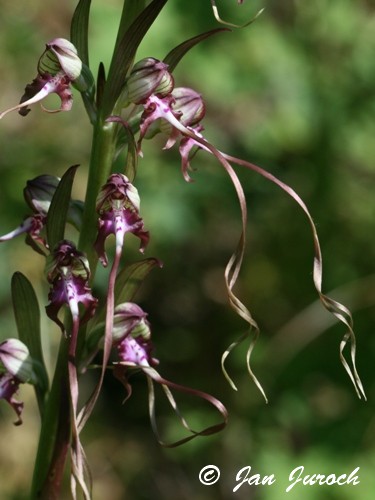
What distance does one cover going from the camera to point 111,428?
3941 mm

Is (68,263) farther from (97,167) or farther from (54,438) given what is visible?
(54,438)

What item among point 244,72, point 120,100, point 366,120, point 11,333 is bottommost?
point 11,333

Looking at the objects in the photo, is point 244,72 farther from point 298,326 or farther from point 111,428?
point 111,428

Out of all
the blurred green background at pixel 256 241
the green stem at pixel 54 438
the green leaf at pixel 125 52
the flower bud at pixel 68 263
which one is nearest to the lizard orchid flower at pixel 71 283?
the flower bud at pixel 68 263

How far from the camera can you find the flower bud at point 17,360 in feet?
4.97

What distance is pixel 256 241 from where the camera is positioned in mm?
3781

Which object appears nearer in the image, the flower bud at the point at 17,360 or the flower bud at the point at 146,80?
the flower bud at the point at 146,80

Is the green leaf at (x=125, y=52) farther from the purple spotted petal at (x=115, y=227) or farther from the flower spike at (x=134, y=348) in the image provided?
the flower spike at (x=134, y=348)

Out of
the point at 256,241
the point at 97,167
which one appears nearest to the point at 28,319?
the point at 97,167

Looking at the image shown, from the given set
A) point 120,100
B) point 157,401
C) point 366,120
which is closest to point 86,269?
point 120,100

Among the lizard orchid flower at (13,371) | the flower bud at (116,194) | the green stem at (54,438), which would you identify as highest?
the flower bud at (116,194)

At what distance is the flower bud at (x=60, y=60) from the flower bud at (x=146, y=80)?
9 cm

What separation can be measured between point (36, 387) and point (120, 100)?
508mm

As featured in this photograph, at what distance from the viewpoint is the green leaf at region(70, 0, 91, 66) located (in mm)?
1434
